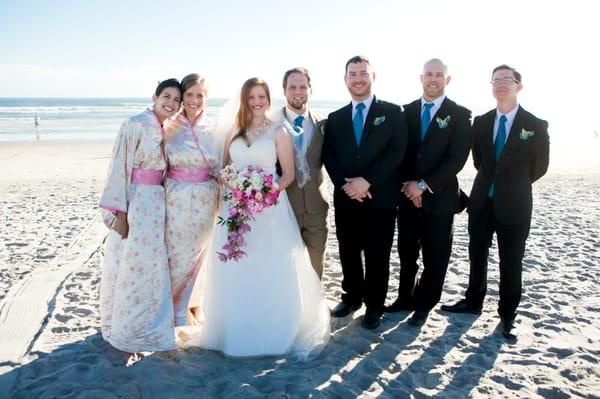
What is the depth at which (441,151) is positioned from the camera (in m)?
4.51

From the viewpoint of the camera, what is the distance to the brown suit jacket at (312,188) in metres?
4.52

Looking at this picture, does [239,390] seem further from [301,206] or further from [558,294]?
[558,294]

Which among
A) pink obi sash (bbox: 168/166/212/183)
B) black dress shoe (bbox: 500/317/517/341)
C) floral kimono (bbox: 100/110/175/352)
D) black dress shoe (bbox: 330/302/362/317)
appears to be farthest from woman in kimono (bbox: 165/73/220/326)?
black dress shoe (bbox: 500/317/517/341)

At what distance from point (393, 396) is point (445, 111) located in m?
2.50

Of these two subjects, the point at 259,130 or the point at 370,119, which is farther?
the point at 370,119

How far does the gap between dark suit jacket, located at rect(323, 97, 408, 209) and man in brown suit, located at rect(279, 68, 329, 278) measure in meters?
0.16

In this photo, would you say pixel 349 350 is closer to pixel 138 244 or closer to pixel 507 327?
pixel 507 327

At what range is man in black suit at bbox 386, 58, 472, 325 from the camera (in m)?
4.45

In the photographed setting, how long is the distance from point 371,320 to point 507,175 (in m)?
1.82

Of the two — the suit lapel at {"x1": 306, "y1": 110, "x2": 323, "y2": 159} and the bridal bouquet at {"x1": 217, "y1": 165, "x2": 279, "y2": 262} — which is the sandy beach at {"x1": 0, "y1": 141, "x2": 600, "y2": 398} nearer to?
the bridal bouquet at {"x1": 217, "y1": 165, "x2": 279, "y2": 262}

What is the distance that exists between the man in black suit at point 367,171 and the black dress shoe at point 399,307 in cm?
34

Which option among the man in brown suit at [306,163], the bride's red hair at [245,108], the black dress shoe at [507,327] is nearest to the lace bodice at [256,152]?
the bride's red hair at [245,108]

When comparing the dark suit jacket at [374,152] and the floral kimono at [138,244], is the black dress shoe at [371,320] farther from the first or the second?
the floral kimono at [138,244]

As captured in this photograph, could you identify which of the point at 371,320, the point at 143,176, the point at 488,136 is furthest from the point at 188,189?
the point at 488,136
